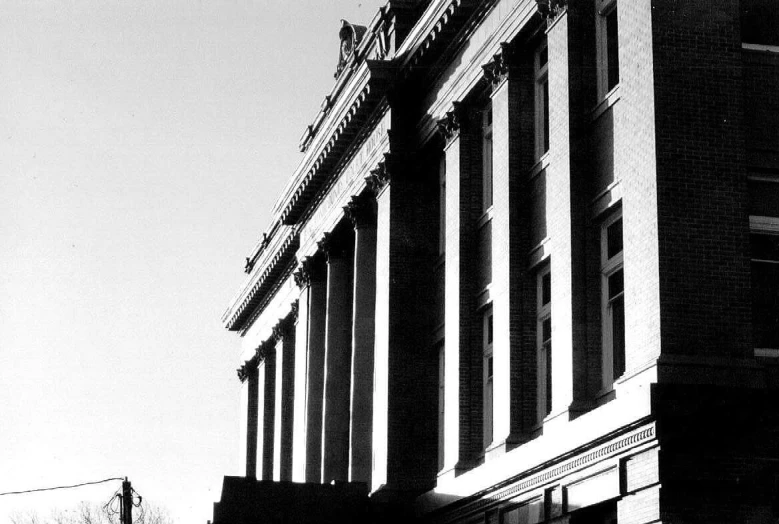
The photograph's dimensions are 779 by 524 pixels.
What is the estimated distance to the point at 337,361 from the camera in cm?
4631

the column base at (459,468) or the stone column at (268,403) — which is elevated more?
the stone column at (268,403)

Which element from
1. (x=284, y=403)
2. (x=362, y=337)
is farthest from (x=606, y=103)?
(x=284, y=403)

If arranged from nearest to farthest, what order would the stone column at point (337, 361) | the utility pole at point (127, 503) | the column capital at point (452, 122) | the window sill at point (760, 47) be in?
the window sill at point (760, 47)
the column capital at point (452, 122)
the stone column at point (337, 361)
the utility pole at point (127, 503)

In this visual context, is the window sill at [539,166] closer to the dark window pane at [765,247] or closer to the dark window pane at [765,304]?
the dark window pane at [765,247]

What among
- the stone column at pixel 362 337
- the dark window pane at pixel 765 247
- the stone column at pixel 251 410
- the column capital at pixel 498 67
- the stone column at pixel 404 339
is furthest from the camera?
the stone column at pixel 251 410

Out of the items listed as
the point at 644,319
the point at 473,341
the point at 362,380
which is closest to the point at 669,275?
the point at 644,319

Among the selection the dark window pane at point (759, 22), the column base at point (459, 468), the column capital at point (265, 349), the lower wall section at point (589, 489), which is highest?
the column capital at point (265, 349)

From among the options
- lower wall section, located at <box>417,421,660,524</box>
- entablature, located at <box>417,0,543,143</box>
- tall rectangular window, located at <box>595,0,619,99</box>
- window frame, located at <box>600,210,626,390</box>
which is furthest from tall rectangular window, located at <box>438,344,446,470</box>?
tall rectangular window, located at <box>595,0,619,99</box>

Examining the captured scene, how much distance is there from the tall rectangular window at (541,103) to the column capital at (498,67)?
2.25ft

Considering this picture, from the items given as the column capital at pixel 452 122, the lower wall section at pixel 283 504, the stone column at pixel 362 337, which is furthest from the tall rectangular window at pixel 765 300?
the stone column at pixel 362 337

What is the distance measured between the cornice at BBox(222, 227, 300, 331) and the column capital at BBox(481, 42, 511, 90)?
1910 cm

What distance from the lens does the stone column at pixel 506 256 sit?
32.1 metres

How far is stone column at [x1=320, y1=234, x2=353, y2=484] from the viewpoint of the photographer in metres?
45.8

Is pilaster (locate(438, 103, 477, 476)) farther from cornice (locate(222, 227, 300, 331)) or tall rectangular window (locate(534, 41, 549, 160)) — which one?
cornice (locate(222, 227, 300, 331))
